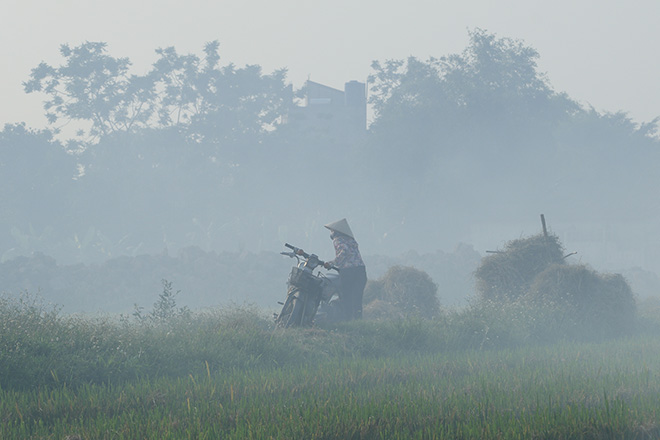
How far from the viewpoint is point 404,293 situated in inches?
640

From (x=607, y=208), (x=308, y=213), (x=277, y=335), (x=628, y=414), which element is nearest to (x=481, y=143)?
(x=607, y=208)

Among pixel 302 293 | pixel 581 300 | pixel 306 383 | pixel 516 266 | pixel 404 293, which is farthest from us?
pixel 516 266

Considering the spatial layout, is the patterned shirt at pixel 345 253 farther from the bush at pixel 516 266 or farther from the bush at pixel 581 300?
the bush at pixel 516 266

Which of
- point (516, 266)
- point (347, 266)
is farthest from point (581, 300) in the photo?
point (347, 266)

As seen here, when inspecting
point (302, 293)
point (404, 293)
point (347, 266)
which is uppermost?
point (347, 266)

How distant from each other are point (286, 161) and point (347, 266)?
39.6m

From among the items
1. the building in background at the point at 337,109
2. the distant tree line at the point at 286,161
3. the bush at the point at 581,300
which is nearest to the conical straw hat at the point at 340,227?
the bush at the point at 581,300

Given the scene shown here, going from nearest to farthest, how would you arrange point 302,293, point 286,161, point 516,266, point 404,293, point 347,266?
point 302,293 → point 347,266 → point 404,293 → point 516,266 → point 286,161

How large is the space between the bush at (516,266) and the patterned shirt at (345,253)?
4.00 m

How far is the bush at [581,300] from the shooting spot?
14875 millimetres

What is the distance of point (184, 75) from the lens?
56.9 m

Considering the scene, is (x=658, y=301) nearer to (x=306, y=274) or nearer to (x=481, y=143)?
(x=306, y=274)

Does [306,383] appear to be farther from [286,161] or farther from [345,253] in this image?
[286,161]

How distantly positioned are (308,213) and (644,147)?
2703 cm
